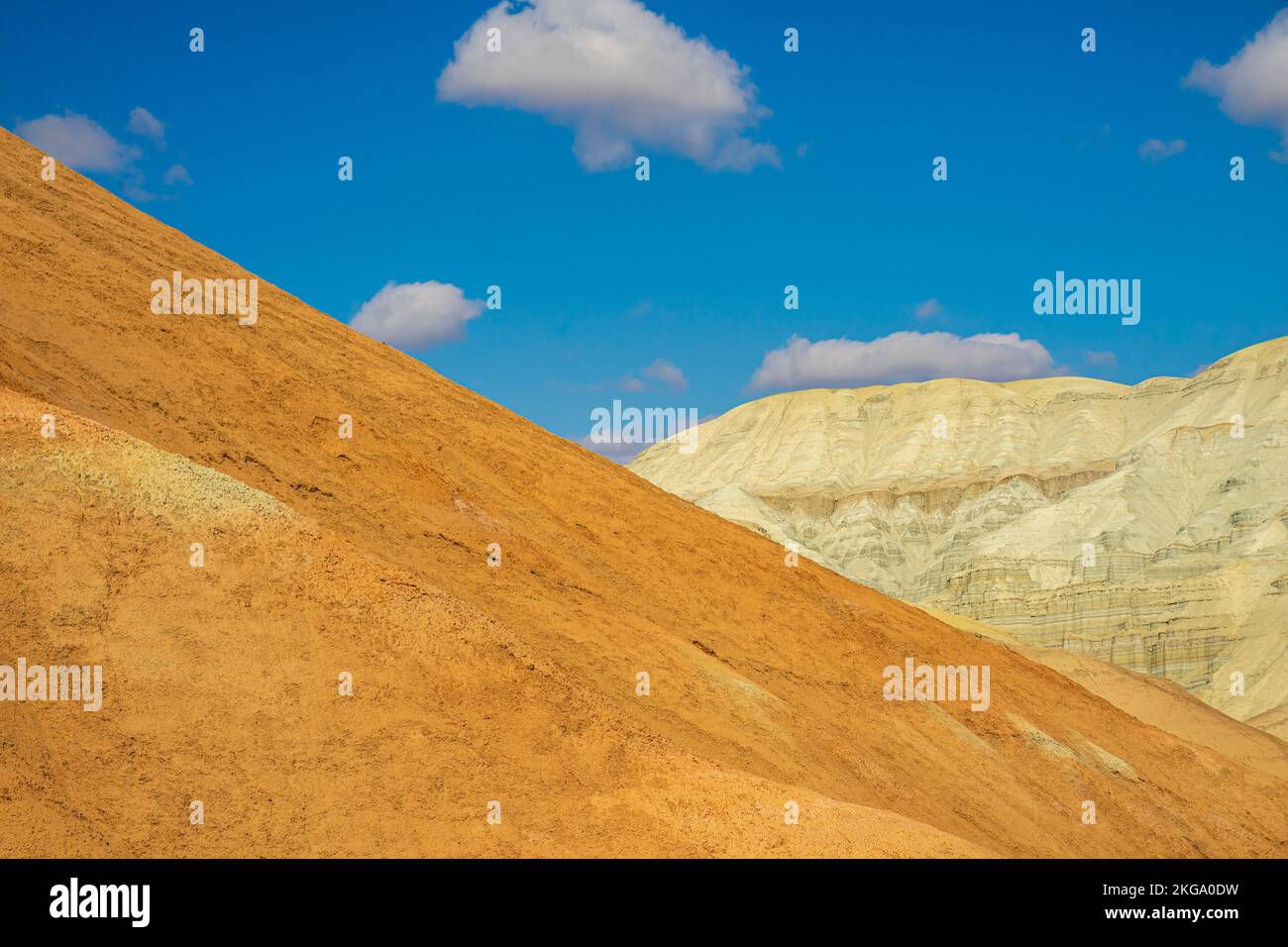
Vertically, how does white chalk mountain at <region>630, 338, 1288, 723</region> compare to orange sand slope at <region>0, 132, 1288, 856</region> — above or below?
above

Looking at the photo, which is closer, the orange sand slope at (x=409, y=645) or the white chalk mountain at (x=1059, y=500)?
the orange sand slope at (x=409, y=645)

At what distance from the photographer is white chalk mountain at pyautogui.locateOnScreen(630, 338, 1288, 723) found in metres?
54.5

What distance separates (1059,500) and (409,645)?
71004 millimetres

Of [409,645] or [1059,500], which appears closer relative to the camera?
[409,645]

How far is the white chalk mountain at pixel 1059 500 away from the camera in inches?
2147

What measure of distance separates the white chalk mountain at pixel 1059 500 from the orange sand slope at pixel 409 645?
28.3m

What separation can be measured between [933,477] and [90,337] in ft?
262

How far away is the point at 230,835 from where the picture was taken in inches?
382

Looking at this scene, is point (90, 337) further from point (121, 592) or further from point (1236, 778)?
point (1236, 778)

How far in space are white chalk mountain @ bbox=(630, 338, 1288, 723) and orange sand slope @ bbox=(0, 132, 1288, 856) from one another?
92.7 ft

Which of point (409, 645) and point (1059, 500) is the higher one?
point (1059, 500)

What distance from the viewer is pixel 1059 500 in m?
75.9
